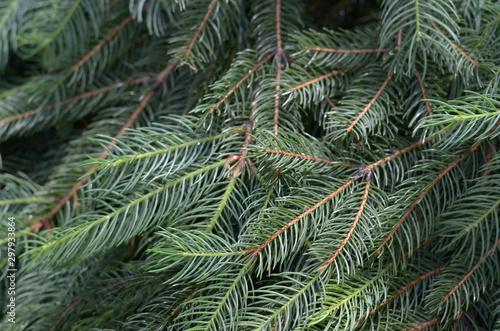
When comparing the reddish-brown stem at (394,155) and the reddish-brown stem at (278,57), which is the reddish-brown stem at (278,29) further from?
the reddish-brown stem at (394,155)

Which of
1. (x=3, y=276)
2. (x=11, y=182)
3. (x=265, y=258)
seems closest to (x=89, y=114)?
(x=11, y=182)

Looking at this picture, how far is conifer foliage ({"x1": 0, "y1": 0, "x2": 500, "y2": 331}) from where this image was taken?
375 millimetres

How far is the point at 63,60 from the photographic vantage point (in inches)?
25.5

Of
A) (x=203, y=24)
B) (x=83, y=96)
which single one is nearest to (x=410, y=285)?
(x=203, y=24)

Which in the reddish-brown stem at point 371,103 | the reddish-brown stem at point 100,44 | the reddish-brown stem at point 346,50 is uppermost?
the reddish-brown stem at point 100,44

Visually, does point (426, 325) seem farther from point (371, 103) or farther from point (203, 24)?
point (203, 24)

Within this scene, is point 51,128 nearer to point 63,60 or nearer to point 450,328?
point 63,60

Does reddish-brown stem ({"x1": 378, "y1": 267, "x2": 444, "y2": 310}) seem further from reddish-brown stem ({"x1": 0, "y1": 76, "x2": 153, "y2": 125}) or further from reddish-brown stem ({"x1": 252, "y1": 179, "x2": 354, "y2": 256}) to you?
reddish-brown stem ({"x1": 0, "y1": 76, "x2": 153, "y2": 125})

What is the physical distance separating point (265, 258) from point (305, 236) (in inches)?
2.1

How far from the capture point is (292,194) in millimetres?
410

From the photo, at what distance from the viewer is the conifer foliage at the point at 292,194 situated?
38 cm

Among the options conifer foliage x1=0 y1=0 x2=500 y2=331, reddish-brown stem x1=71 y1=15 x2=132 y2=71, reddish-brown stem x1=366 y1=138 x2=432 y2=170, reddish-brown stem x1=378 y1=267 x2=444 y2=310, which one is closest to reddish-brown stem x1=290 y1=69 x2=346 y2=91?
conifer foliage x1=0 y1=0 x2=500 y2=331

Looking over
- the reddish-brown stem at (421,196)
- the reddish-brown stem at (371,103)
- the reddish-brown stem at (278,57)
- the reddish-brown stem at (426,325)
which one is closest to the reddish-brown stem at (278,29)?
the reddish-brown stem at (278,57)

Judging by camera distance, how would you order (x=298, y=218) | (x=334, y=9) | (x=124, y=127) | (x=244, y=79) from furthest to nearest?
(x=334, y=9), (x=124, y=127), (x=244, y=79), (x=298, y=218)
